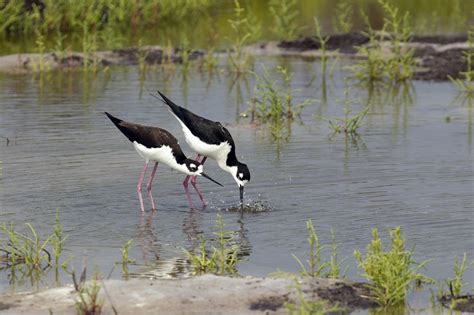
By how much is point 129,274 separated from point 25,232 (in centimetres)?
133

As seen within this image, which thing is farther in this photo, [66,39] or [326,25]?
[326,25]

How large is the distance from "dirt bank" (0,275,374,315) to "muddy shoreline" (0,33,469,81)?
9.18 meters

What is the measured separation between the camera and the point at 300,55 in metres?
17.8

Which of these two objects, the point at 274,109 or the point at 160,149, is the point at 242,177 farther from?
the point at 274,109

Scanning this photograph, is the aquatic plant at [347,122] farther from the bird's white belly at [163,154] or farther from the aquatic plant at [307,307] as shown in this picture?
the aquatic plant at [307,307]

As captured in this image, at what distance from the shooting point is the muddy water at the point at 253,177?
322 inches

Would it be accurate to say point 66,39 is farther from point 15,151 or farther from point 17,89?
point 15,151

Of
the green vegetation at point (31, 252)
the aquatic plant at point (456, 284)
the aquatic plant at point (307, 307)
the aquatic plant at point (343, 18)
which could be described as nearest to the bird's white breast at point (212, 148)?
the green vegetation at point (31, 252)

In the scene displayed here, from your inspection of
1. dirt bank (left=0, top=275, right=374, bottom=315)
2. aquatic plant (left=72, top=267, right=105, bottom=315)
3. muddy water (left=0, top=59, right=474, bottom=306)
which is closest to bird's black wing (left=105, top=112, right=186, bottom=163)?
muddy water (left=0, top=59, right=474, bottom=306)

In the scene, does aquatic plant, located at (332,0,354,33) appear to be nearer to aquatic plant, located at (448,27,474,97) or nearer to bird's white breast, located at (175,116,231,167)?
aquatic plant, located at (448,27,474,97)

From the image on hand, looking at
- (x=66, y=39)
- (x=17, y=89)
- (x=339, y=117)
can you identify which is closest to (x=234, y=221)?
(x=339, y=117)

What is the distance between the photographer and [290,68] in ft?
54.4

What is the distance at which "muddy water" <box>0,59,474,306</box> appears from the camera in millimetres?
8188

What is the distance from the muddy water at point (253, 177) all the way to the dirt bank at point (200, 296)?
0.60m
